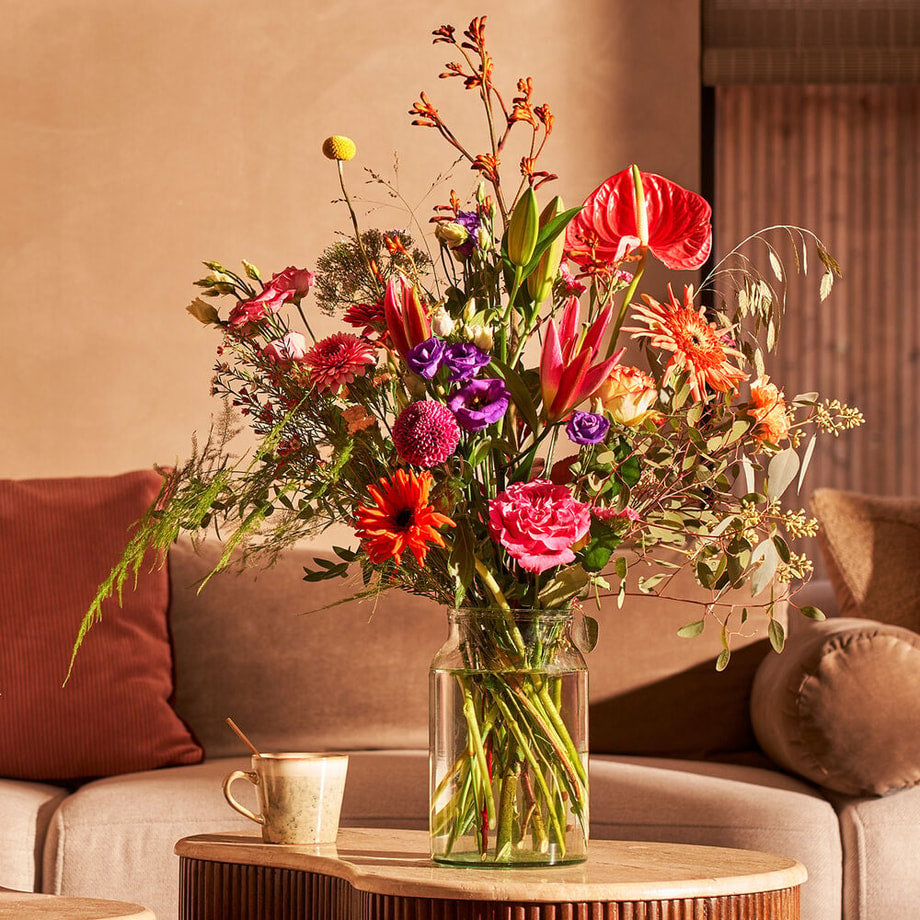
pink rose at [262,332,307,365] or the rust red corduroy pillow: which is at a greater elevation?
pink rose at [262,332,307,365]

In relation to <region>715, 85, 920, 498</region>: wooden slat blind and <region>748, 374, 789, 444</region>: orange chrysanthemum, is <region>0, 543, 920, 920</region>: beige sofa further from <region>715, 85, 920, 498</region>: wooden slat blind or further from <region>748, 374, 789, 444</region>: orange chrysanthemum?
<region>715, 85, 920, 498</region>: wooden slat blind

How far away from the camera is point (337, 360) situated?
1106 mm

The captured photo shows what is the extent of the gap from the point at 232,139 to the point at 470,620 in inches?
85.1

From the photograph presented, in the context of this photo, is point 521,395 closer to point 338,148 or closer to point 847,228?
point 338,148

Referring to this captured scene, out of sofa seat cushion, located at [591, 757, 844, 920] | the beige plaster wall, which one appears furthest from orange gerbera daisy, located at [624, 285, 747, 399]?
the beige plaster wall

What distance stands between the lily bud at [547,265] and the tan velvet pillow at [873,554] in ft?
4.72

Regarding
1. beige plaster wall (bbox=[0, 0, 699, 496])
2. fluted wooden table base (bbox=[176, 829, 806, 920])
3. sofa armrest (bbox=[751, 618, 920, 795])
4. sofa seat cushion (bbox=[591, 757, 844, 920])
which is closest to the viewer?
fluted wooden table base (bbox=[176, 829, 806, 920])

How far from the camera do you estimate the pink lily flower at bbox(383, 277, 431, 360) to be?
108cm

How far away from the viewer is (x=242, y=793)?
1.90 metres

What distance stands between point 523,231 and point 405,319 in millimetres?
126

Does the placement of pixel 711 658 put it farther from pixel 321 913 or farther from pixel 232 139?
pixel 232 139

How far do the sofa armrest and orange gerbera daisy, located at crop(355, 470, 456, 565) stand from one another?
1024mm

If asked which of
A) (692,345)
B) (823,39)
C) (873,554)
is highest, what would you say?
(823,39)

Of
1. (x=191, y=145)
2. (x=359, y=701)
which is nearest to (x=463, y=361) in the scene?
(x=359, y=701)
